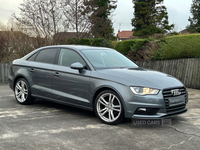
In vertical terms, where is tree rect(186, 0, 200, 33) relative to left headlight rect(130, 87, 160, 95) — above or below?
above

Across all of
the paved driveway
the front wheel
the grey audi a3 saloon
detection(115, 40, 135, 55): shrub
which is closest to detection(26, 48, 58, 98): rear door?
the grey audi a3 saloon

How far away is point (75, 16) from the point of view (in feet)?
84.1

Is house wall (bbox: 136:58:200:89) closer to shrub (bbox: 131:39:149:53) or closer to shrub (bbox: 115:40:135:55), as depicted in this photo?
shrub (bbox: 131:39:149:53)

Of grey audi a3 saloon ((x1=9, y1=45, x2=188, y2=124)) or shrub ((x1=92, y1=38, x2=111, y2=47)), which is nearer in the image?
grey audi a3 saloon ((x1=9, y1=45, x2=188, y2=124))

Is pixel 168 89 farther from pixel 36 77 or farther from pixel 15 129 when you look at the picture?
pixel 36 77

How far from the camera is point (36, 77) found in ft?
21.4

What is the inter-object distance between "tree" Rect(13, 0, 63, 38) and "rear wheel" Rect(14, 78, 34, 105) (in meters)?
16.4

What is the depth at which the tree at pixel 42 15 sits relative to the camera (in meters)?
23.2

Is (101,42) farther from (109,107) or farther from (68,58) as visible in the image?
(109,107)

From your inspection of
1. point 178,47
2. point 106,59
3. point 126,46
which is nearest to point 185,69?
point 178,47

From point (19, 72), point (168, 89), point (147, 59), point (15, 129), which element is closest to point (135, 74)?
point (168, 89)

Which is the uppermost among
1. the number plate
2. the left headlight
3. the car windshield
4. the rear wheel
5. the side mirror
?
the car windshield

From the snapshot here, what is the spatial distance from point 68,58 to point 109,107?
5.60 feet

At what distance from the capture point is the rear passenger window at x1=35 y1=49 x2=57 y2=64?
251 inches
